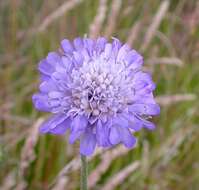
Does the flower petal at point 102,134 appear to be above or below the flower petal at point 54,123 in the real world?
below

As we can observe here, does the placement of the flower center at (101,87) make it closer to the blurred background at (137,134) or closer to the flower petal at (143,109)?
the flower petal at (143,109)

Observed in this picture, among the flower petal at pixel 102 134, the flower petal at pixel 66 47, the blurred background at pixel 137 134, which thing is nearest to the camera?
the flower petal at pixel 102 134

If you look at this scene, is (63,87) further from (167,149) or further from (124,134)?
(167,149)

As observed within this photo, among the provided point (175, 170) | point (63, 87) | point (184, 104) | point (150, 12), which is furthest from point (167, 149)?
point (63, 87)

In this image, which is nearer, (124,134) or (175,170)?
(124,134)

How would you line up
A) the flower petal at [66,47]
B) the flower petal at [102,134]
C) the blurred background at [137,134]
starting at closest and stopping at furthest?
1. the flower petal at [102,134]
2. the flower petal at [66,47]
3. the blurred background at [137,134]

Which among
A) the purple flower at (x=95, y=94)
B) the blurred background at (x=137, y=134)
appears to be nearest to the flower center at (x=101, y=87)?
the purple flower at (x=95, y=94)

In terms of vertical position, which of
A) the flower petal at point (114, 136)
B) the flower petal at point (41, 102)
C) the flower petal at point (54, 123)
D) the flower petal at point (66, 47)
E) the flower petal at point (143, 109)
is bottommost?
the flower petal at point (114, 136)
